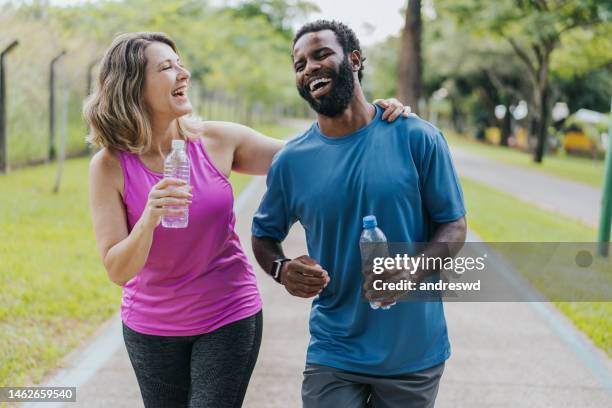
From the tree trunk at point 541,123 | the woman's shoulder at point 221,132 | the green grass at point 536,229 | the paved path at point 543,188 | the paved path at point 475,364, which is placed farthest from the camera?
the tree trunk at point 541,123

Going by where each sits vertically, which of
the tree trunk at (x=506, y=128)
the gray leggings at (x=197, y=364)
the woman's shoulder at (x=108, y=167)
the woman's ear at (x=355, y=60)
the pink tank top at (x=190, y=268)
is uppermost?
the woman's ear at (x=355, y=60)

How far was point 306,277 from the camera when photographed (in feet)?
8.81

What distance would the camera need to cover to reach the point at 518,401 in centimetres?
477

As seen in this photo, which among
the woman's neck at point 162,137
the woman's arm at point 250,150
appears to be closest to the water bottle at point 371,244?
the woman's arm at point 250,150

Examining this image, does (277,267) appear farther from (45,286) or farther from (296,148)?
(45,286)

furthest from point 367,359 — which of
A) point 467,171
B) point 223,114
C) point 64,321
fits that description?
point 223,114

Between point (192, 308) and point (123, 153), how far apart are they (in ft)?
2.14

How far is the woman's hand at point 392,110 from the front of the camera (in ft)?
9.25

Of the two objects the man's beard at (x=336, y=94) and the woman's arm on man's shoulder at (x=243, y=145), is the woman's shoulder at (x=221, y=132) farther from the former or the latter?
the man's beard at (x=336, y=94)

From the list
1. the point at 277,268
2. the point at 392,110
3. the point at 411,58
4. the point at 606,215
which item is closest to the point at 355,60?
the point at 392,110

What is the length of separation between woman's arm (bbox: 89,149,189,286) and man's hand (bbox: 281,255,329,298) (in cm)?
45

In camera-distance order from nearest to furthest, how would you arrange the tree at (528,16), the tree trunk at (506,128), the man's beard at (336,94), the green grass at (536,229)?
the man's beard at (336,94)
the green grass at (536,229)
the tree at (528,16)
the tree trunk at (506,128)

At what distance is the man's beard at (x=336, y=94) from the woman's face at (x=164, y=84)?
1.66 feet

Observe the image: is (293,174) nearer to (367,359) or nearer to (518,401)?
(367,359)
